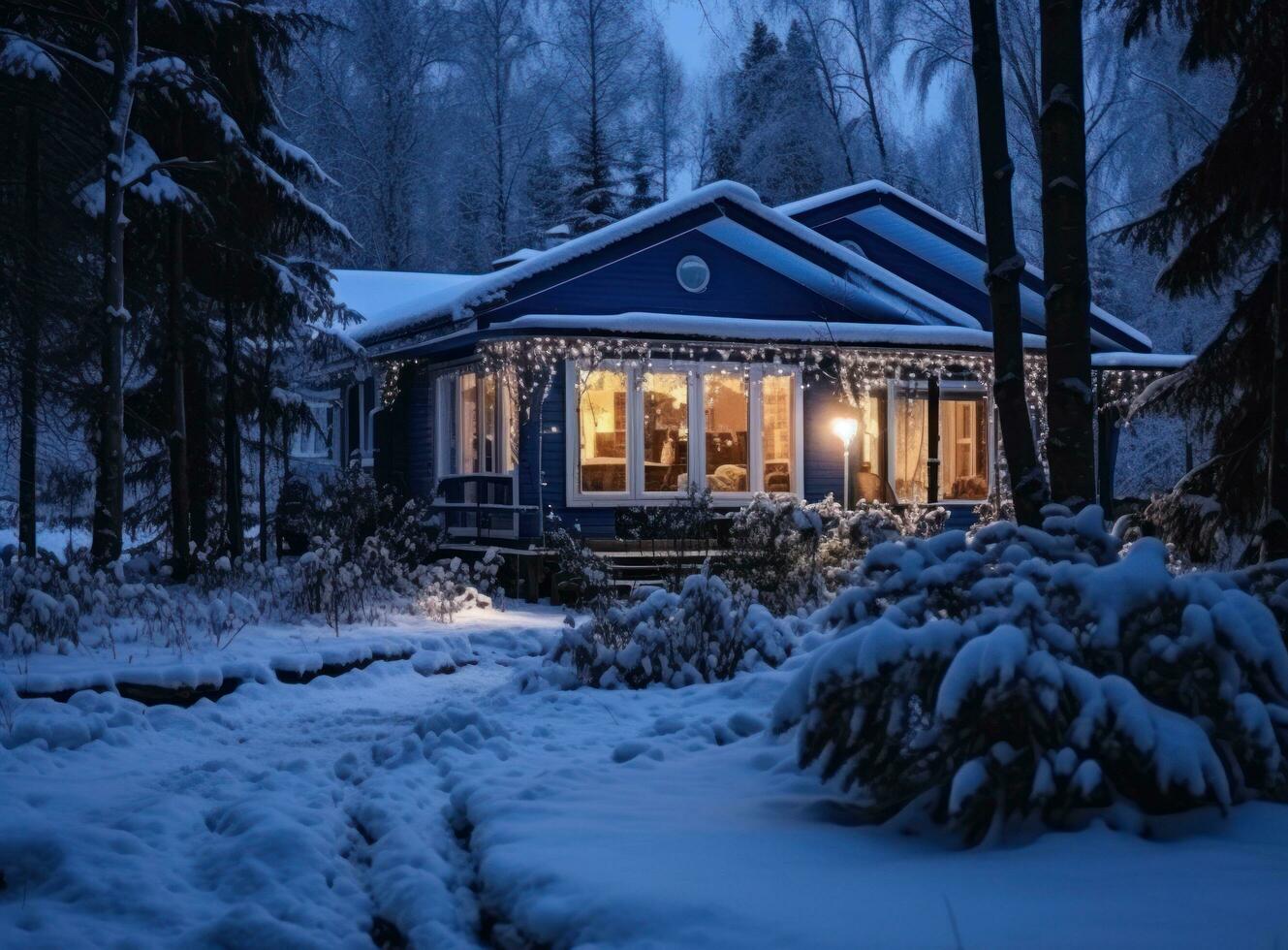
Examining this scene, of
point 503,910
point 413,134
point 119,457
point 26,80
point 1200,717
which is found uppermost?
point 413,134

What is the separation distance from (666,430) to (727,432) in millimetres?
1032

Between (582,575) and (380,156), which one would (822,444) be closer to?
(582,575)

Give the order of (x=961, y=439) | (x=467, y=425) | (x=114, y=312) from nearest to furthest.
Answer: (x=114, y=312) → (x=467, y=425) → (x=961, y=439)

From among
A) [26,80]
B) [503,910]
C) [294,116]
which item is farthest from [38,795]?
[294,116]

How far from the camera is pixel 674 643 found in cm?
851

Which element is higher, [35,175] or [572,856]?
[35,175]

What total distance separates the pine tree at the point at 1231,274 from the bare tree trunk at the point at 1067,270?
12.2ft

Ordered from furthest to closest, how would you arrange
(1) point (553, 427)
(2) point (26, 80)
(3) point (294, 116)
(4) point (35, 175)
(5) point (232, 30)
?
(3) point (294, 116) → (1) point (553, 427) → (5) point (232, 30) → (2) point (26, 80) → (4) point (35, 175)

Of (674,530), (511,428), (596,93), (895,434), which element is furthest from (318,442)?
(674,530)

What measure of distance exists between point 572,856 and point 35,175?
26.9ft

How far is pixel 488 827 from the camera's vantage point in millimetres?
4703

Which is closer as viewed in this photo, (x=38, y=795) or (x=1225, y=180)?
(x=38, y=795)

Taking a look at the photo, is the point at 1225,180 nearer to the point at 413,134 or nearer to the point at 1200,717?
the point at 1200,717

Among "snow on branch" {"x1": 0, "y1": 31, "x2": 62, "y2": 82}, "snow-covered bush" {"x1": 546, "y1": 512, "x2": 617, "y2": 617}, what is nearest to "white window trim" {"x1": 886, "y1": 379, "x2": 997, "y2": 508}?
"snow-covered bush" {"x1": 546, "y1": 512, "x2": 617, "y2": 617}
